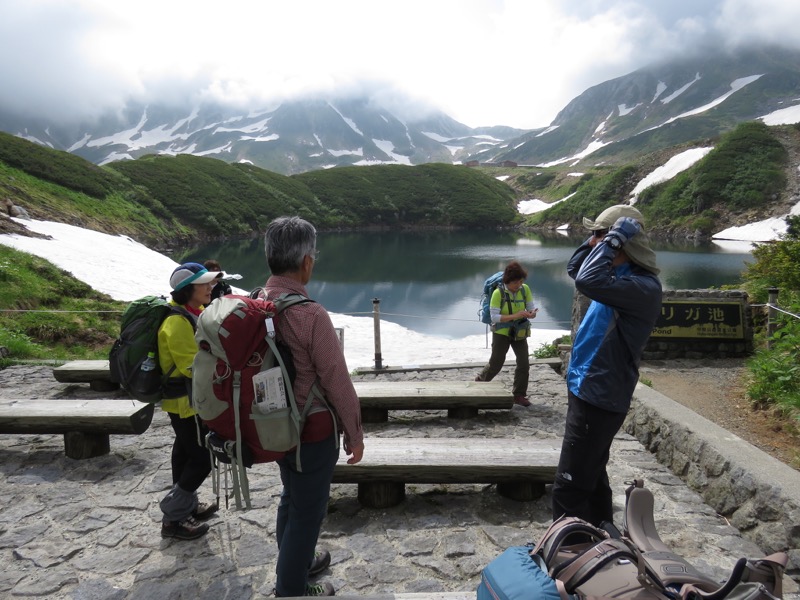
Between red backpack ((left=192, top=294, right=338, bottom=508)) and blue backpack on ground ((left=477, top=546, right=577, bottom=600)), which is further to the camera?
red backpack ((left=192, top=294, right=338, bottom=508))

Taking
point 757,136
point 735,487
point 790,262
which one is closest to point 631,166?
point 757,136

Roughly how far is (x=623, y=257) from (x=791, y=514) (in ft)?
6.58

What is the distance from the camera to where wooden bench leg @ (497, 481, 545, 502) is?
379 cm

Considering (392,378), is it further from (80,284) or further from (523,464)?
(80,284)

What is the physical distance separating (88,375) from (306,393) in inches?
232

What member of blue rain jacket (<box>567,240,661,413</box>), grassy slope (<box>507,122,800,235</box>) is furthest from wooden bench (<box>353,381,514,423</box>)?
grassy slope (<box>507,122,800,235</box>)

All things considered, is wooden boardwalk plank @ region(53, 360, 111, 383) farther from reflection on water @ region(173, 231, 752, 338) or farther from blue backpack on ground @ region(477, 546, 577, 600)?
reflection on water @ region(173, 231, 752, 338)

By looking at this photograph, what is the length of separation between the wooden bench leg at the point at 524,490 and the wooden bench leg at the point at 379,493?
2.83ft

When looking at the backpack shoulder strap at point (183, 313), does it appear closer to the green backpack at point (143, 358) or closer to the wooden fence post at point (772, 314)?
the green backpack at point (143, 358)

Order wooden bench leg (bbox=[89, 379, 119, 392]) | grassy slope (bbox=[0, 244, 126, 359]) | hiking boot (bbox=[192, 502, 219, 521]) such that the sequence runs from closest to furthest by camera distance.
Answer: hiking boot (bbox=[192, 502, 219, 521]), wooden bench leg (bbox=[89, 379, 119, 392]), grassy slope (bbox=[0, 244, 126, 359])

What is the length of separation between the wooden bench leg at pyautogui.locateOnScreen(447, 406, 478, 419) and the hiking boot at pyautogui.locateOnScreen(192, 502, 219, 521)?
284 cm

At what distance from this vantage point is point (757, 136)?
6431cm

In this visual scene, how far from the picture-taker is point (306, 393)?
2166mm

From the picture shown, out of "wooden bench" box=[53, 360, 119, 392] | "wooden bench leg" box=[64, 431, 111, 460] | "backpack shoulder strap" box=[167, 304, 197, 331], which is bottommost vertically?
"wooden bench leg" box=[64, 431, 111, 460]
